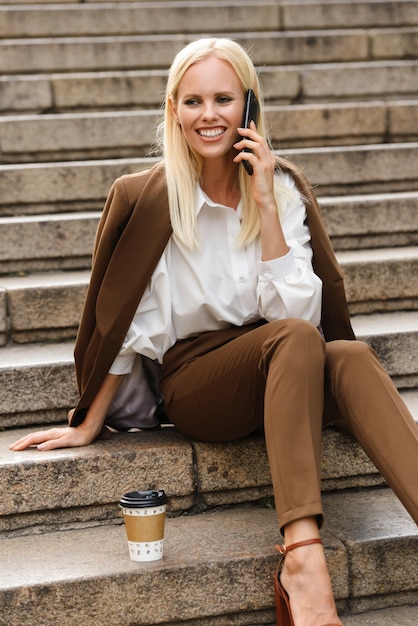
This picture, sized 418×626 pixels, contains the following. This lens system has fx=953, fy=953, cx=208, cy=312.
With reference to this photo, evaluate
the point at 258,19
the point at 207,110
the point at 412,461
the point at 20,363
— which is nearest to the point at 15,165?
the point at 20,363

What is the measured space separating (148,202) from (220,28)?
3.43 meters

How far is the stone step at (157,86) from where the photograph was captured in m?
5.19

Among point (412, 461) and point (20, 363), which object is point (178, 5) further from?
point (412, 461)

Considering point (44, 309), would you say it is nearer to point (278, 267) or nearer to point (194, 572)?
point (278, 267)

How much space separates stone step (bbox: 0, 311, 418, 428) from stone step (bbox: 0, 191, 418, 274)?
1.75ft

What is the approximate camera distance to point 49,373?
332 cm

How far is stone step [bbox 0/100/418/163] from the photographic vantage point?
480 centimetres

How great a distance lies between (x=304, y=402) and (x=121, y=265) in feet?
2.57

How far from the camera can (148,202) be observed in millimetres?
2998

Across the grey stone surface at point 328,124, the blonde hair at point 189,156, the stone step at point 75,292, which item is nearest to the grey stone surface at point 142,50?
the grey stone surface at point 328,124

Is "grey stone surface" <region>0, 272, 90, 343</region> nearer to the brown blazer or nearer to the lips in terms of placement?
the brown blazer

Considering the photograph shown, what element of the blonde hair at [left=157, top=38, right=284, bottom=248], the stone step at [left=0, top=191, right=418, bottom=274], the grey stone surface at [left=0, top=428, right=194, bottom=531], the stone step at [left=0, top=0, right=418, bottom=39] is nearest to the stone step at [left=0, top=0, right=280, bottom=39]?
the stone step at [left=0, top=0, right=418, bottom=39]

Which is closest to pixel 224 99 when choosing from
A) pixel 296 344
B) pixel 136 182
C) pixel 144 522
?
pixel 136 182

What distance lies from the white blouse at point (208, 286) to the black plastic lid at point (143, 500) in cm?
61
